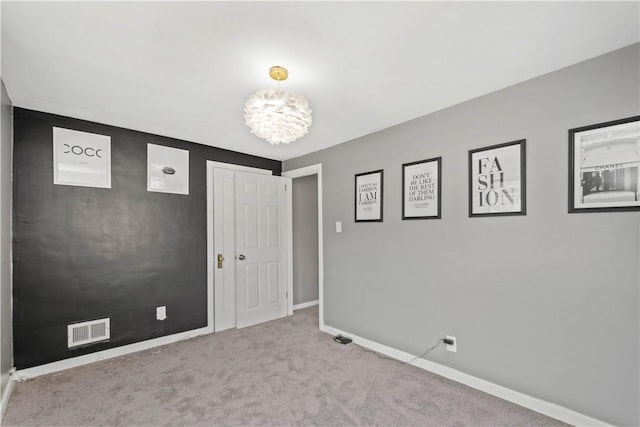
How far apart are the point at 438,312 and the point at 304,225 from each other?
102 inches

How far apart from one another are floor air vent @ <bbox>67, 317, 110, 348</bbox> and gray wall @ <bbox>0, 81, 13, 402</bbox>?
0.38 metres

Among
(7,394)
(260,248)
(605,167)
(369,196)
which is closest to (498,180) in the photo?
(605,167)

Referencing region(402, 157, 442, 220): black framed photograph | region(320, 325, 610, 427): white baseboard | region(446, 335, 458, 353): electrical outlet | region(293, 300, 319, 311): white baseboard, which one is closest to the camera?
region(320, 325, 610, 427): white baseboard

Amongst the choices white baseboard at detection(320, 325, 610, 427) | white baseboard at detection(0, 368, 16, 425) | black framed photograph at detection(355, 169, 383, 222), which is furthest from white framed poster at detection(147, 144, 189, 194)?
white baseboard at detection(320, 325, 610, 427)

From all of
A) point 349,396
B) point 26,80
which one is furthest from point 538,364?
point 26,80

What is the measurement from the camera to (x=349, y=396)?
7.14ft

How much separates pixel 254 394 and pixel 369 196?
2107 millimetres

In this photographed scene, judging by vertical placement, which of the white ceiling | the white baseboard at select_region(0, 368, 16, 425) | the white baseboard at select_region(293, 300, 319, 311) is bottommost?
the white baseboard at select_region(293, 300, 319, 311)

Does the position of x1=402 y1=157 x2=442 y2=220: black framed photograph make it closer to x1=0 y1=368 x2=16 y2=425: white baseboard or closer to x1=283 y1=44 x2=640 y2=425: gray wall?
x1=283 y1=44 x2=640 y2=425: gray wall

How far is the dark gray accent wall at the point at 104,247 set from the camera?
2508mm

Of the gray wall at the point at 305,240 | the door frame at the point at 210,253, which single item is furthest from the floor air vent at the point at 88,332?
the gray wall at the point at 305,240

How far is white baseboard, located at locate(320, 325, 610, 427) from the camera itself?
1834 millimetres

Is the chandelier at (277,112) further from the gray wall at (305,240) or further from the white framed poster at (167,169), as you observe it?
the gray wall at (305,240)

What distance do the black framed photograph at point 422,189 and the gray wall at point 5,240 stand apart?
321cm
